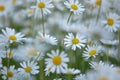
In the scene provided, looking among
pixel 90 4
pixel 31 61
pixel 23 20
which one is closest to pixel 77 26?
pixel 90 4

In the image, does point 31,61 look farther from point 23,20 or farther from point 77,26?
point 23,20

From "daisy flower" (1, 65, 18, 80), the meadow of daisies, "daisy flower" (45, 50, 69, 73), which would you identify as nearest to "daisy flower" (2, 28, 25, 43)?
the meadow of daisies

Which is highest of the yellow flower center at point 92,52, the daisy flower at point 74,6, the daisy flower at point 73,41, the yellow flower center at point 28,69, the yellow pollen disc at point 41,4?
the yellow pollen disc at point 41,4

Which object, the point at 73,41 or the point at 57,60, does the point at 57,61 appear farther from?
the point at 73,41

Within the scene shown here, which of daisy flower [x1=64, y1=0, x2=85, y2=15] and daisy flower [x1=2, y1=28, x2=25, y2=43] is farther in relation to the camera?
daisy flower [x1=64, y1=0, x2=85, y2=15]

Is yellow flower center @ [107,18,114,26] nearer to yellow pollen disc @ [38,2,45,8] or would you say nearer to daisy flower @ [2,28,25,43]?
yellow pollen disc @ [38,2,45,8]

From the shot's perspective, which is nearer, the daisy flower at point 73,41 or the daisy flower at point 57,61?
the daisy flower at point 57,61

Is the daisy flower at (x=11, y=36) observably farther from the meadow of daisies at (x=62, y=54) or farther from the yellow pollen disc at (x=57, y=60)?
the yellow pollen disc at (x=57, y=60)

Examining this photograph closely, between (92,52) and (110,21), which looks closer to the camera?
(92,52)

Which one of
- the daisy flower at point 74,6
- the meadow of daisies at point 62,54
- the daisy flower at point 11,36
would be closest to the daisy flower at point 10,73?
the meadow of daisies at point 62,54

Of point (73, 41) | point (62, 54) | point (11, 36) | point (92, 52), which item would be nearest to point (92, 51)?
point (92, 52)

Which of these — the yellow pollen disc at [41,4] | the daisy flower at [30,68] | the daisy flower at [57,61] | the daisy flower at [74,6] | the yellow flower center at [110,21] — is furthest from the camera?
the yellow flower center at [110,21]

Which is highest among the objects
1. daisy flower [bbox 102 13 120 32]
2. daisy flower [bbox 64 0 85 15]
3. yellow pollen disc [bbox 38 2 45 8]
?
yellow pollen disc [bbox 38 2 45 8]
